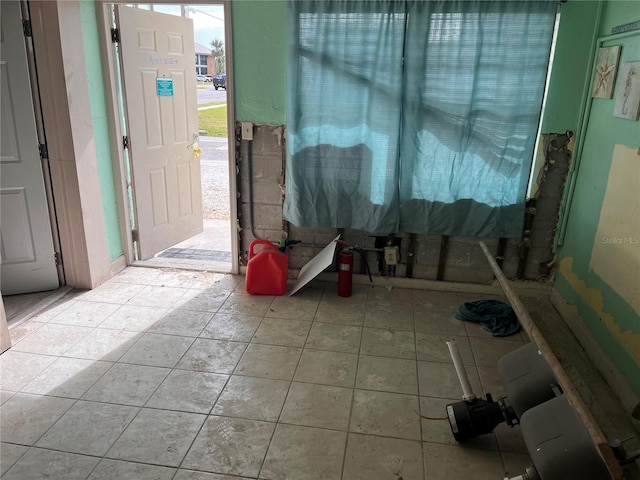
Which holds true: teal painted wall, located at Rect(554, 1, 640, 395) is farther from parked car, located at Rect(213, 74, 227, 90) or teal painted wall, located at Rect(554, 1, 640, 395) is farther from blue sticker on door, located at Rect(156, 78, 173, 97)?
parked car, located at Rect(213, 74, 227, 90)

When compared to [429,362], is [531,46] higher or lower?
higher

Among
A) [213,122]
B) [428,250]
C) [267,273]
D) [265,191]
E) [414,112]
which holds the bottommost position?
[267,273]

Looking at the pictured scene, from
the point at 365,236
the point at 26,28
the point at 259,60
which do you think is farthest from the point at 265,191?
the point at 26,28

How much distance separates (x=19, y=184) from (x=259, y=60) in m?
1.92

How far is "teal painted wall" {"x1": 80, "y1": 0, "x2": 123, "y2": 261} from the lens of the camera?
3501 millimetres

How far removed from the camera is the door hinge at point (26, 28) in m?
3.17

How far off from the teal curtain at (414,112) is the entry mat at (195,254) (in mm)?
1159

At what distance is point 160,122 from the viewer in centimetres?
414

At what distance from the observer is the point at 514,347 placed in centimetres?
305

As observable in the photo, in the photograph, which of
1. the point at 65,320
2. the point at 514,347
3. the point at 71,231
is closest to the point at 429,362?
the point at 514,347

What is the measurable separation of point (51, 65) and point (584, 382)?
12.8ft

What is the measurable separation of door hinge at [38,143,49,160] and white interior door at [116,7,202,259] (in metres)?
0.65

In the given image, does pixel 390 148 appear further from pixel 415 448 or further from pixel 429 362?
pixel 415 448

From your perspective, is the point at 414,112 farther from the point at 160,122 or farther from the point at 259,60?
the point at 160,122
